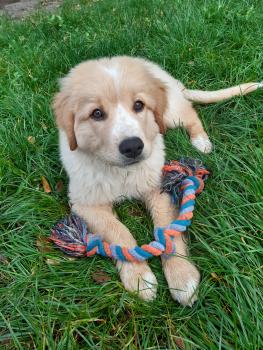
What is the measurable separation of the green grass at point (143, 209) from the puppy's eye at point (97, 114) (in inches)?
24.6

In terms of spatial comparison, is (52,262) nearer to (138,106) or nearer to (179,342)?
(179,342)

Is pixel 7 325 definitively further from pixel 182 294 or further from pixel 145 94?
pixel 145 94

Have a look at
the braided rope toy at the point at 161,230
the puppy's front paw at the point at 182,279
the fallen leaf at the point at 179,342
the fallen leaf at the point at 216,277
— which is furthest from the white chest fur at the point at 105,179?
the fallen leaf at the point at 179,342

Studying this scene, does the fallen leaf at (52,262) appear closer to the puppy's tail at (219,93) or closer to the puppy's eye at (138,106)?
the puppy's eye at (138,106)

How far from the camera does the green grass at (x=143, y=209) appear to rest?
1.95 meters

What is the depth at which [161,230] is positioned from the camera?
232 centimetres

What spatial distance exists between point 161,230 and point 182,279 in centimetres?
30

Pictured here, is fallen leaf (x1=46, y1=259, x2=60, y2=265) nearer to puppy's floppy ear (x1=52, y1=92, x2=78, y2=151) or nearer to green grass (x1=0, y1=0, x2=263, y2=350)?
green grass (x1=0, y1=0, x2=263, y2=350)

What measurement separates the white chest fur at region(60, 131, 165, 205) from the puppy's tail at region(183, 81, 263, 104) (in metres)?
0.89

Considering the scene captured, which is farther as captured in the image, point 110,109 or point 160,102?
point 160,102

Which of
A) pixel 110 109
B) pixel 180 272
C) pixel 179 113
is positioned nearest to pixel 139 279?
pixel 180 272

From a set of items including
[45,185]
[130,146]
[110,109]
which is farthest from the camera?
[45,185]

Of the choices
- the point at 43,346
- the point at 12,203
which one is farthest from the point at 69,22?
the point at 43,346

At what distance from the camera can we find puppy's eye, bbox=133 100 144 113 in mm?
2447
